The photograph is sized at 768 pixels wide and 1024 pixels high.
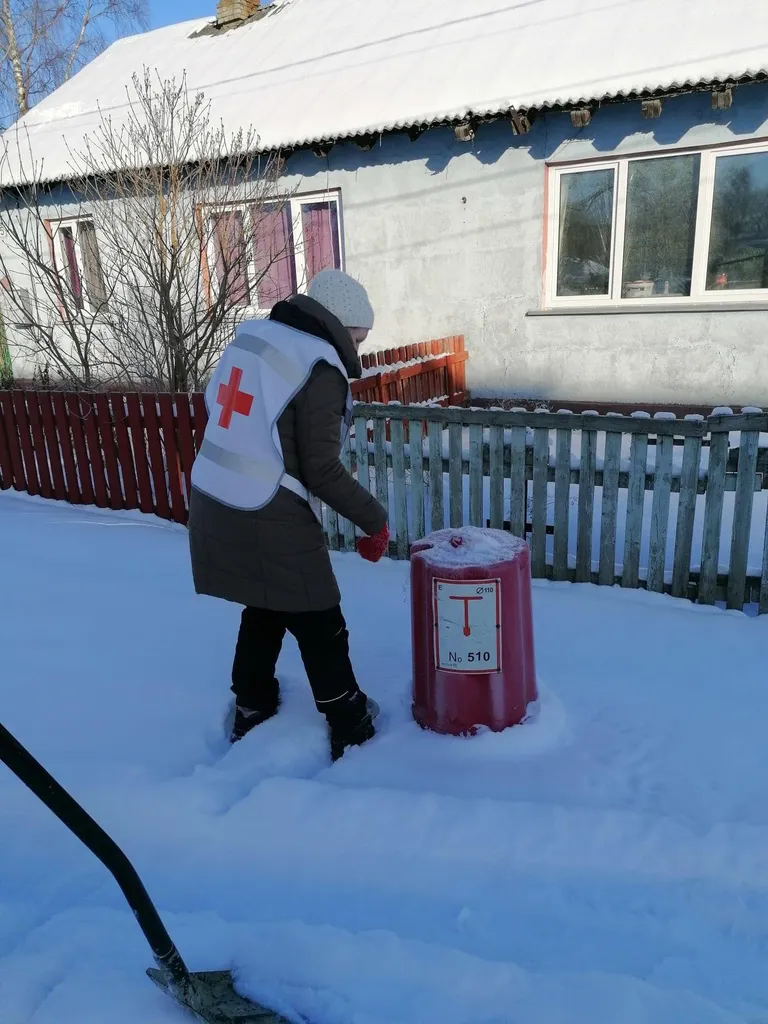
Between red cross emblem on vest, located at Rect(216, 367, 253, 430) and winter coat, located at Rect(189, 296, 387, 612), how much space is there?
123 millimetres

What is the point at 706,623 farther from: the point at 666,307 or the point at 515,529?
the point at 666,307

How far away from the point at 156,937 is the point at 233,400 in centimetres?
142

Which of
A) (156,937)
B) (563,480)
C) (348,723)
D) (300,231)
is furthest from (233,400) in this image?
(300,231)

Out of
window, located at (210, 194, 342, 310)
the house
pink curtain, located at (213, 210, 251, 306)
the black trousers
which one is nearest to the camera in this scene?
the black trousers

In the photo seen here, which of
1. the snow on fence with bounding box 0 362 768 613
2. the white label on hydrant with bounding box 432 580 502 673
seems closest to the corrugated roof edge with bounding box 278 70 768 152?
the snow on fence with bounding box 0 362 768 613

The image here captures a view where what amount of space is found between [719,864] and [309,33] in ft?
38.5

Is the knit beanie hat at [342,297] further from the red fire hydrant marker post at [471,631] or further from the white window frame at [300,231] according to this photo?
the white window frame at [300,231]

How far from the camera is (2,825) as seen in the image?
229cm

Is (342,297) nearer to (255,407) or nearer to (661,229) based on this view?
(255,407)

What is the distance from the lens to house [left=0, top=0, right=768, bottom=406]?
663cm

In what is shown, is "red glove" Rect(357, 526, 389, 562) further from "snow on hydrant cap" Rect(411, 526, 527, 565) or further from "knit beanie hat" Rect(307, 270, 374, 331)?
"knit beanie hat" Rect(307, 270, 374, 331)

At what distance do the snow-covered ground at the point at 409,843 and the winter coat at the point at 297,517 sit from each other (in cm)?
67

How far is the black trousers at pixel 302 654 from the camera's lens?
2.41 m

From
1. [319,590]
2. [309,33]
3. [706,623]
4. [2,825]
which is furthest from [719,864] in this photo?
[309,33]
